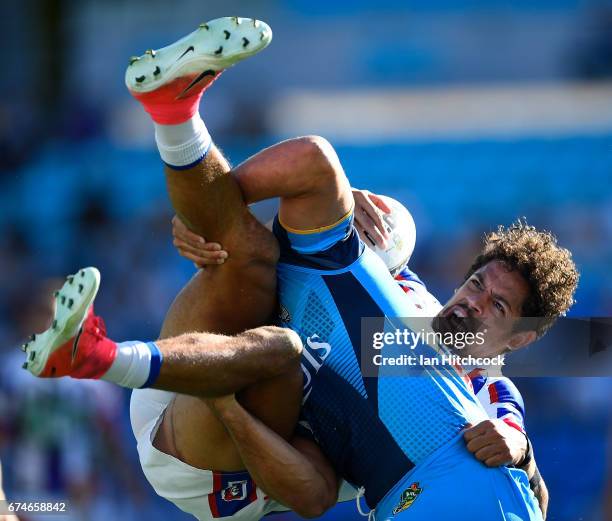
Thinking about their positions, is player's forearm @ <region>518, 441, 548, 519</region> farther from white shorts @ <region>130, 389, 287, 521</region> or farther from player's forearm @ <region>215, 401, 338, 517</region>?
white shorts @ <region>130, 389, 287, 521</region>

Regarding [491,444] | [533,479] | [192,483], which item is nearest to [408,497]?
[491,444]

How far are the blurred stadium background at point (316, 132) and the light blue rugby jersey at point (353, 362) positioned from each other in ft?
9.27

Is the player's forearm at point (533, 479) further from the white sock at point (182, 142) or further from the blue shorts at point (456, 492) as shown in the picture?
the white sock at point (182, 142)

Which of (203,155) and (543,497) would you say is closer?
(203,155)

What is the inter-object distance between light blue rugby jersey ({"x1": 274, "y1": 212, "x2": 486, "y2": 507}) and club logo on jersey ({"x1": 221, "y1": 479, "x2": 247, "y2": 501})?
51cm

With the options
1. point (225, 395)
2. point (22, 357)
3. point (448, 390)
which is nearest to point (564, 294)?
point (448, 390)

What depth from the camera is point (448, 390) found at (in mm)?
4383

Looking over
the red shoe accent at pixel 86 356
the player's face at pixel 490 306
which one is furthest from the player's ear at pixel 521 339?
the red shoe accent at pixel 86 356

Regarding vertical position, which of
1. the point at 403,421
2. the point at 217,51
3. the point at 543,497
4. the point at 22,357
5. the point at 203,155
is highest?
the point at 217,51

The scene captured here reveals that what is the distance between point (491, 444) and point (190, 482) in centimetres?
122

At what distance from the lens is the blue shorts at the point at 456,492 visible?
4277mm

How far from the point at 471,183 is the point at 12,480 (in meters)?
5.40

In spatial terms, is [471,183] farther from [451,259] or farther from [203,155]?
[203,155]

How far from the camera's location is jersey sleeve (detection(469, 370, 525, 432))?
4.78 m
